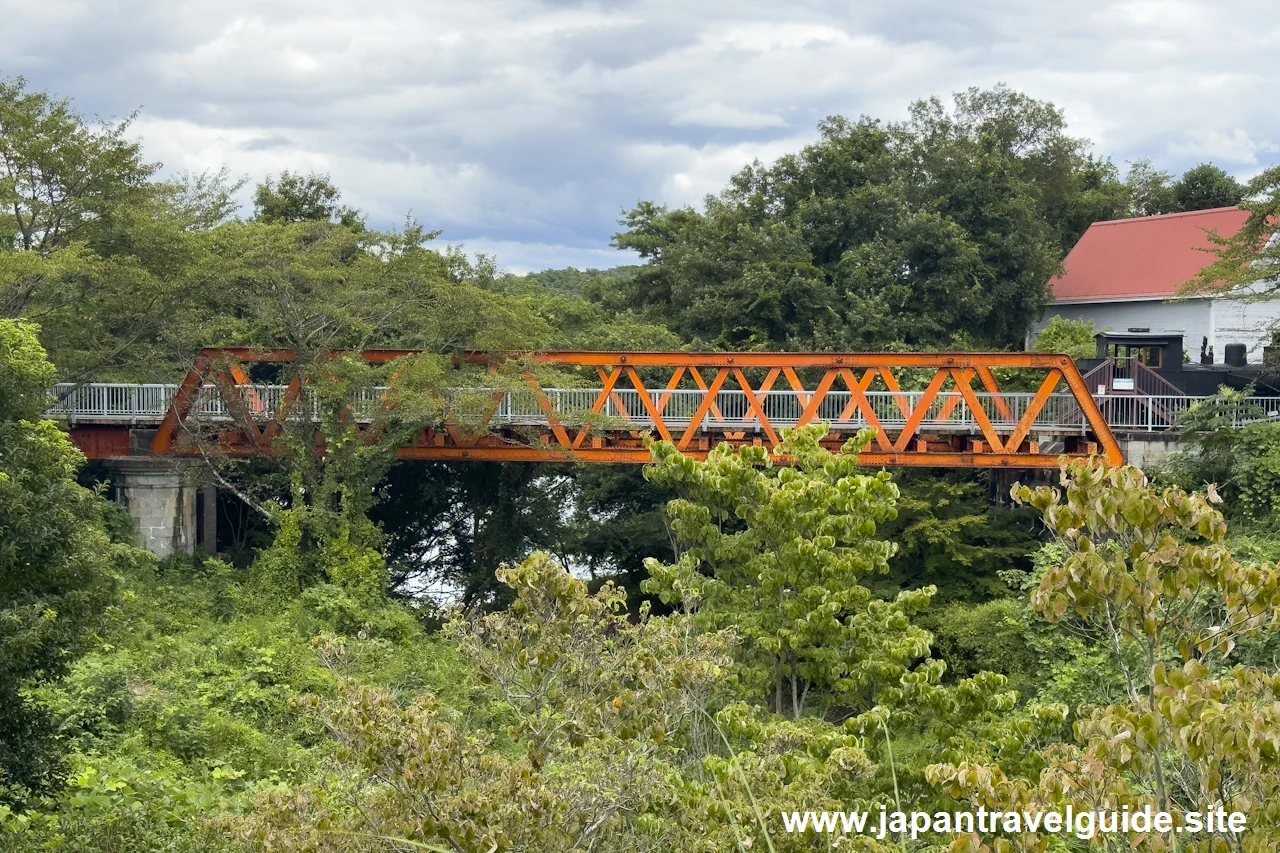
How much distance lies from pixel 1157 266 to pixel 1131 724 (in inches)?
1445

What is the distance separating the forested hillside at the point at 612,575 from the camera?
5090 millimetres

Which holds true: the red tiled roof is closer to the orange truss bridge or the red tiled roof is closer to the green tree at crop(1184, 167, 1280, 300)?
the green tree at crop(1184, 167, 1280, 300)

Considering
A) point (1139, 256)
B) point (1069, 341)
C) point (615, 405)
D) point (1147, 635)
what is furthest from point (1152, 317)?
point (1147, 635)

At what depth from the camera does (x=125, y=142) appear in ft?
73.0

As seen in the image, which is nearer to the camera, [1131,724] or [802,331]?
[1131,724]

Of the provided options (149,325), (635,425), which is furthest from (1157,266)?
(149,325)

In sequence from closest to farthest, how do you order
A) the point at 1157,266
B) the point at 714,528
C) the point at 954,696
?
the point at 954,696 → the point at 714,528 → the point at 1157,266

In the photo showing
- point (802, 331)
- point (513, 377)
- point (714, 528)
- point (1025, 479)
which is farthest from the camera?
point (802, 331)

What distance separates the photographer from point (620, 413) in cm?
2294

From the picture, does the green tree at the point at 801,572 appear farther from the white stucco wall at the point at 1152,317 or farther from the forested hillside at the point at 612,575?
the white stucco wall at the point at 1152,317

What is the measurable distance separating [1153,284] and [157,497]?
28.6 metres

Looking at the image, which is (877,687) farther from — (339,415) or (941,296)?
(941,296)

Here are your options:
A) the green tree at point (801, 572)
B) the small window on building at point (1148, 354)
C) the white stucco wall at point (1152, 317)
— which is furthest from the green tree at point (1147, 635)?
the white stucco wall at point (1152, 317)

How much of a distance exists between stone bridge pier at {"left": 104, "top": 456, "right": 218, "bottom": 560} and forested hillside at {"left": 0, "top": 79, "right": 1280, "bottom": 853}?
85 centimetres
